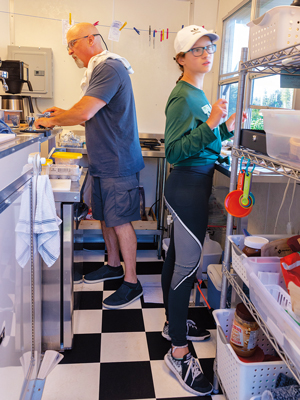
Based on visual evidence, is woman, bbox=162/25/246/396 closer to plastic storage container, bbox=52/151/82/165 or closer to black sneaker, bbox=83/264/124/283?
plastic storage container, bbox=52/151/82/165

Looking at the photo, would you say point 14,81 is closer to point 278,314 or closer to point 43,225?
point 43,225

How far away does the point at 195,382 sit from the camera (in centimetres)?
155

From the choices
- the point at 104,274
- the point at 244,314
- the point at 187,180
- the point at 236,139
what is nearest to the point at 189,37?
the point at 236,139

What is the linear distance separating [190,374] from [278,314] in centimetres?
81

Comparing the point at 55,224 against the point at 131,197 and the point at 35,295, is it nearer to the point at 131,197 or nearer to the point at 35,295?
the point at 35,295

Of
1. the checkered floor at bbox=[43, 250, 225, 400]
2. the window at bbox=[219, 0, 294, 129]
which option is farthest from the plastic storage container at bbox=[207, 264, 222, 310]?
the window at bbox=[219, 0, 294, 129]

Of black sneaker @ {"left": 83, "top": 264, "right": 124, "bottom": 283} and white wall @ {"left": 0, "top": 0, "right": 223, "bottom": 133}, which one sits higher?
white wall @ {"left": 0, "top": 0, "right": 223, "bottom": 133}

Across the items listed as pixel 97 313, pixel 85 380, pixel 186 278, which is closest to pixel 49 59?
pixel 97 313

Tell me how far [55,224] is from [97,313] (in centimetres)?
93

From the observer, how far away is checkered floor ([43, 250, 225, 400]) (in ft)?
4.99

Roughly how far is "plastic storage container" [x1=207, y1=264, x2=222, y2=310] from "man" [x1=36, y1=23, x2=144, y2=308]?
0.46 m

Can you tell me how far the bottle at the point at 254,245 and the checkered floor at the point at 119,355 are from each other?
2.23 ft

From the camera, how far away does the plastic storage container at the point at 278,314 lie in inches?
33.8

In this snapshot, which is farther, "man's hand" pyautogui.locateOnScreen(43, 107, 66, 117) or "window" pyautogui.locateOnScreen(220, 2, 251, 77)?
"window" pyautogui.locateOnScreen(220, 2, 251, 77)
